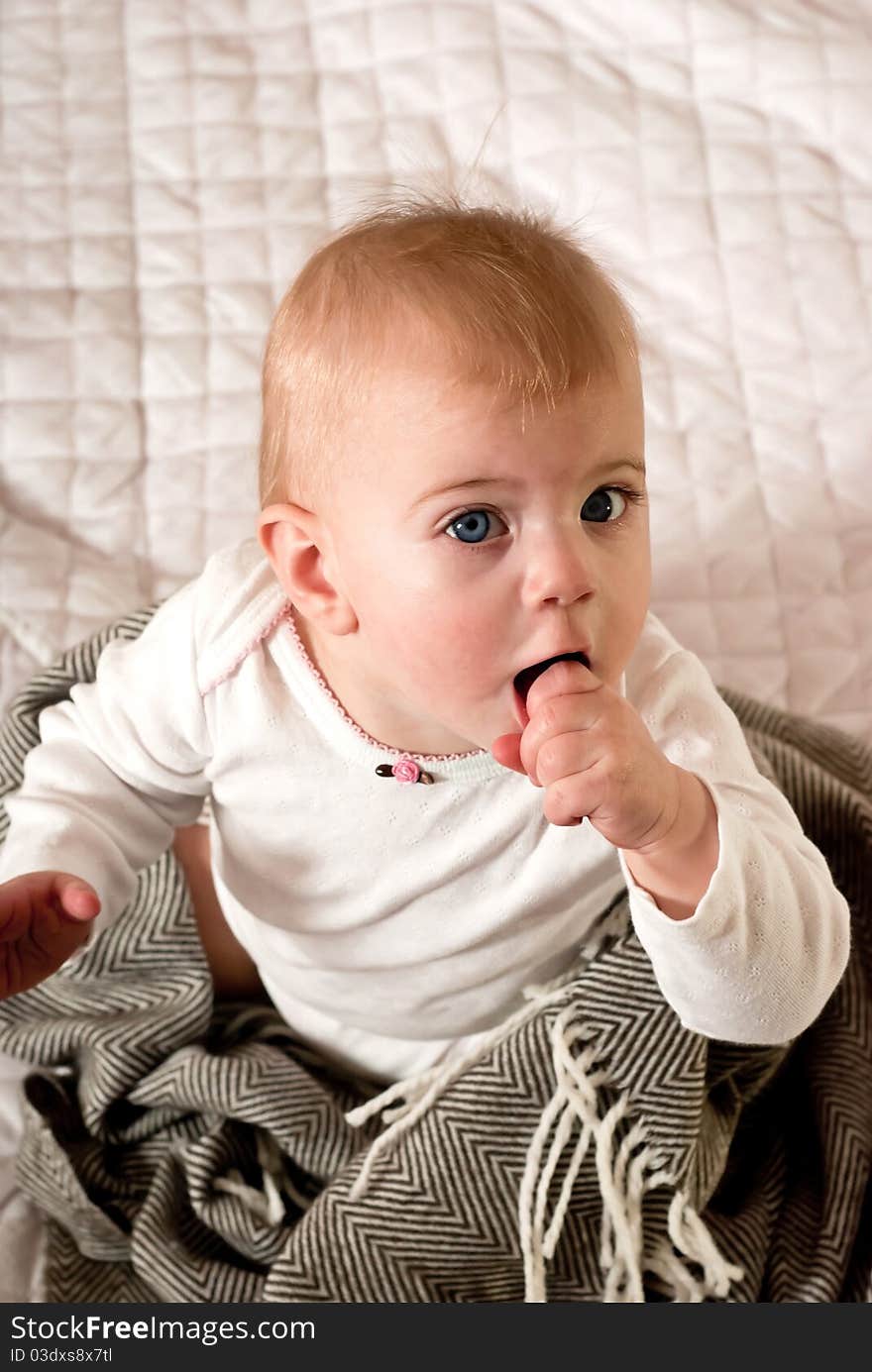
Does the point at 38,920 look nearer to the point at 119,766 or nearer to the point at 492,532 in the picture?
the point at 119,766

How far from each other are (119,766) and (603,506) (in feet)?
1.20

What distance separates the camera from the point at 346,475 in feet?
2.38

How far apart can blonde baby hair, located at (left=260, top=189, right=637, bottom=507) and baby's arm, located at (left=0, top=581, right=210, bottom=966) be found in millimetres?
170

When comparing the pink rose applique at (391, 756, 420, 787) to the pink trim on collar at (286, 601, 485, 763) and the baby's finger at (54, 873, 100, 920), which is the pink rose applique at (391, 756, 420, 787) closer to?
the pink trim on collar at (286, 601, 485, 763)

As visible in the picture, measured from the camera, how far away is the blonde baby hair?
0.68m

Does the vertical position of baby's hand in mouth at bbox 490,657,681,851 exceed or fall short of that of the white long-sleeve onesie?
it exceeds it

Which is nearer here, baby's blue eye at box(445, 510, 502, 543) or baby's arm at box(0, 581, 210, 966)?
baby's blue eye at box(445, 510, 502, 543)

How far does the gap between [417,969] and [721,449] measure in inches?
23.8

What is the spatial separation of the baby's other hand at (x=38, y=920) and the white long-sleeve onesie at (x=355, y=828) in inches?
1.8

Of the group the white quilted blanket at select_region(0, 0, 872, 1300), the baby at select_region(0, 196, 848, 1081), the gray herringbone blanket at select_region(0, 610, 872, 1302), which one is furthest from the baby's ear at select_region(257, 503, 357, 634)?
the white quilted blanket at select_region(0, 0, 872, 1300)

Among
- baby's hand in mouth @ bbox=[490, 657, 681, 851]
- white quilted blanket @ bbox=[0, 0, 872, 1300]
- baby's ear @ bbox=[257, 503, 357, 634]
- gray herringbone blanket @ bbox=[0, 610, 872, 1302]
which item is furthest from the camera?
white quilted blanket @ bbox=[0, 0, 872, 1300]

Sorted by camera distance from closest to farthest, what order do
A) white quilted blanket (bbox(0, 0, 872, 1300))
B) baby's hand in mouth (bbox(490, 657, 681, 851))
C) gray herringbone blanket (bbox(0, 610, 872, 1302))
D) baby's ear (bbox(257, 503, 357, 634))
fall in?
baby's hand in mouth (bbox(490, 657, 681, 851)), baby's ear (bbox(257, 503, 357, 634)), gray herringbone blanket (bbox(0, 610, 872, 1302)), white quilted blanket (bbox(0, 0, 872, 1300))

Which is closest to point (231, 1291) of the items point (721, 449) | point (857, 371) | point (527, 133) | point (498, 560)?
point (498, 560)

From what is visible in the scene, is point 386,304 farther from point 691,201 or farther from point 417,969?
point 691,201
